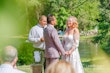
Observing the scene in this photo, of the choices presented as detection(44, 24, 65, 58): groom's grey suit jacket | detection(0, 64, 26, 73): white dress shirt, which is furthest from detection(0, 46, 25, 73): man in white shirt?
detection(44, 24, 65, 58): groom's grey suit jacket

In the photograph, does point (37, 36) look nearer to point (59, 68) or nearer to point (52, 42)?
point (52, 42)

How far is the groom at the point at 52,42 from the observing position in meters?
6.71

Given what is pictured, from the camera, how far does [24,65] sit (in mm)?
12469

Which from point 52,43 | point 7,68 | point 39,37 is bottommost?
point 7,68

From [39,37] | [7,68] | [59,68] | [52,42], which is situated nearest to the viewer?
[59,68]

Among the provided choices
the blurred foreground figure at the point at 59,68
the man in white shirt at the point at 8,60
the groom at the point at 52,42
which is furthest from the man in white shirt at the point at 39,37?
the blurred foreground figure at the point at 59,68

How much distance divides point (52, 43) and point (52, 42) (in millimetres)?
21

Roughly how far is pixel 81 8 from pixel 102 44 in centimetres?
2775

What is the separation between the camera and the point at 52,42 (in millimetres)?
6836

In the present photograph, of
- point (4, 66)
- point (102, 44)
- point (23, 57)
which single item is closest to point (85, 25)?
point (102, 44)

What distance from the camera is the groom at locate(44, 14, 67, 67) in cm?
671

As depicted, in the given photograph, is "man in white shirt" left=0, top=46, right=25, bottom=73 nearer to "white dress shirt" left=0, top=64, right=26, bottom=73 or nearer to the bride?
"white dress shirt" left=0, top=64, right=26, bottom=73

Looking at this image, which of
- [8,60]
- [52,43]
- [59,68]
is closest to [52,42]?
[52,43]

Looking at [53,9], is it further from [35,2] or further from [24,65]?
[24,65]
